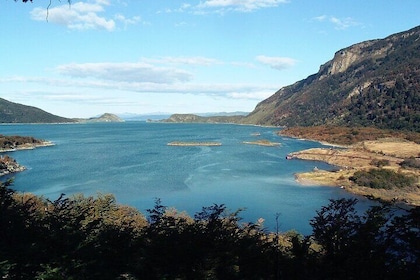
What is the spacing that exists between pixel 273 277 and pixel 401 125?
565ft

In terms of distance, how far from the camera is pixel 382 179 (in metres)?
66.7

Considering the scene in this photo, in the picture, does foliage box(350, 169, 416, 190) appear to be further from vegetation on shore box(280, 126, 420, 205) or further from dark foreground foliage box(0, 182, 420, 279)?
dark foreground foliage box(0, 182, 420, 279)

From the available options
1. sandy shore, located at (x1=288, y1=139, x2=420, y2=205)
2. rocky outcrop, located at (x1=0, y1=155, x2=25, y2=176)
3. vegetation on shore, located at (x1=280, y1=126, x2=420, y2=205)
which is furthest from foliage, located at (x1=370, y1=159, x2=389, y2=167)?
rocky outcrop, located at (x1=0, y1=155, x2=25, y2=176)

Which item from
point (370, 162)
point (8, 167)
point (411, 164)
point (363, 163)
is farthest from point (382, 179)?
point (8, 167)

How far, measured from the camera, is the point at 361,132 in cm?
14775

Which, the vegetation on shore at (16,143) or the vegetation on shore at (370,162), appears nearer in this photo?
the vegetation on shore at (370,162)

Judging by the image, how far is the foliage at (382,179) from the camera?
6462 centimetres

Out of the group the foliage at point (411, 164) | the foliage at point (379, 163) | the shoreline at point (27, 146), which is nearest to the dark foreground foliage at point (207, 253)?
the foliage at point (411, 164)

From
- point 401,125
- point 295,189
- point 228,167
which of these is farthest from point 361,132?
point 295,189

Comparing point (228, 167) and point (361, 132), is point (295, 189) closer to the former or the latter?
point (228, 167)

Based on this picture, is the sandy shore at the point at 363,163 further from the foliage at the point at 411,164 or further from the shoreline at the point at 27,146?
the shoreline at the point at 27,146

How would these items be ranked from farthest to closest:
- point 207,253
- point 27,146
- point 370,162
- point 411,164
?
point 27,146, point 370,162, point 411,164, point 207,253

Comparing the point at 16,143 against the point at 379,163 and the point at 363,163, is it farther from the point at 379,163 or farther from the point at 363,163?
the point at 379,163

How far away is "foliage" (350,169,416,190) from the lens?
64625mm
